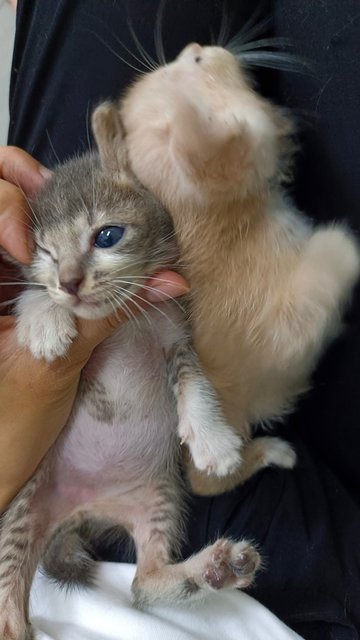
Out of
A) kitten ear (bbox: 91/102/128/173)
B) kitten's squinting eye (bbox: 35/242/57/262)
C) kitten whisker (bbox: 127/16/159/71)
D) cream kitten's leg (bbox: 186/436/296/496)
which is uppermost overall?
kitten whisker (bbox: 127/16/159/71)

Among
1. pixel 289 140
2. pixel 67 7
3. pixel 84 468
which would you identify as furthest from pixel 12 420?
pixel 67 7

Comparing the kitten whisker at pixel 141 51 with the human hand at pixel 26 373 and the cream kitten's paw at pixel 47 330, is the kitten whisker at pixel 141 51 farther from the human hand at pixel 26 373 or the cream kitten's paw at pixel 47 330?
the cream kitten's paw at pixel 47 330

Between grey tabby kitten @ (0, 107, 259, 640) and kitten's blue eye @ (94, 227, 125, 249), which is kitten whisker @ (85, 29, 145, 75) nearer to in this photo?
grey tabby kitten @ (0, 107, 259, 640)

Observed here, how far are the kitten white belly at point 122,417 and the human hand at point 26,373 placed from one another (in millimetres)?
48

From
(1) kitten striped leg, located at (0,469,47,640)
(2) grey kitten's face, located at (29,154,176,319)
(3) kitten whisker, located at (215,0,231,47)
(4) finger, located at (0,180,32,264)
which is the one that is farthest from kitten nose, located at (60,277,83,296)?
(3) kitten whisker, located at (215,0,231,47)

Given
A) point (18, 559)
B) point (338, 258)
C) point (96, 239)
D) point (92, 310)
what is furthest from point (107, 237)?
point (18, 559)

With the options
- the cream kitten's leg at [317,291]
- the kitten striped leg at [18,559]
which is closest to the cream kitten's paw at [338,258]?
the cream kitten's leg at [317,291]

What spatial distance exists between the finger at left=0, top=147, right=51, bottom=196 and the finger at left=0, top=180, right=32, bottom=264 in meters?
0.07

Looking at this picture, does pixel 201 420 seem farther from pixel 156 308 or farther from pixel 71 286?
pixel 71 286

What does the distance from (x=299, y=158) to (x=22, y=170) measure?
462mm

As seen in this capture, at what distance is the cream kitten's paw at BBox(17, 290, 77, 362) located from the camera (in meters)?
0.89

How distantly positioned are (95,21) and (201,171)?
41 centimetres

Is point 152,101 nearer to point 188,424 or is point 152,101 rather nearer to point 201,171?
point 201,171

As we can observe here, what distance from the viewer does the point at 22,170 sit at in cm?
101
